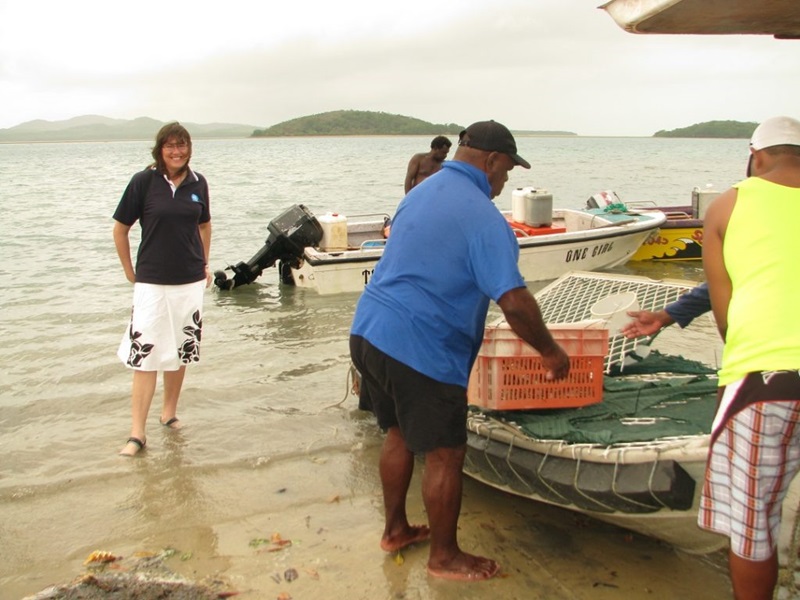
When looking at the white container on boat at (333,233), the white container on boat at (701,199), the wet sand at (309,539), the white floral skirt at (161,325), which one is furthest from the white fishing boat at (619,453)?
the white container on boat at (701,199)

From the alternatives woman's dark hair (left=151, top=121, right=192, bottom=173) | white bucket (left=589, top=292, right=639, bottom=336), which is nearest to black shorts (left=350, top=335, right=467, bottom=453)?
white bucket (left=589, top=292, right=639, bottom=336)

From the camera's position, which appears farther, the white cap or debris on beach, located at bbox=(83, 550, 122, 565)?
debris on beach, located at bbox=(83, 550, 122, 565)

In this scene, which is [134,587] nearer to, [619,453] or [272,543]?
[272,543]

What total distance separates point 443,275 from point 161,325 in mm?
2555

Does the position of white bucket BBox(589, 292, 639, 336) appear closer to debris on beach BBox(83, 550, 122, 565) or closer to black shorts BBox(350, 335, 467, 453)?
black shorts BBox(350, 335, 467, 453)

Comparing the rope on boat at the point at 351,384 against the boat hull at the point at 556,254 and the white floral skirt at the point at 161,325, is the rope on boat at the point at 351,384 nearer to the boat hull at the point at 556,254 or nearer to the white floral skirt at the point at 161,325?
the white floral skirt at the point at 161,325

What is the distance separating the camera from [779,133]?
8.73ft

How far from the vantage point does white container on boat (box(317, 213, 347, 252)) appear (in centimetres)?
1112

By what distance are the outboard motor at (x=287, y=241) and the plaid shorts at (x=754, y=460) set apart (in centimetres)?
879

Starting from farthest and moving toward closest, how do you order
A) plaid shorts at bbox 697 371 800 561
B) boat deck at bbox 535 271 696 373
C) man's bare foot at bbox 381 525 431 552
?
boat deck at bbox 535 271 696 373
man's bare foot at bbox 381 525 431 552
plaid shorts at bbox 697 371 800 561

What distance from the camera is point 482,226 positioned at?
3.20m

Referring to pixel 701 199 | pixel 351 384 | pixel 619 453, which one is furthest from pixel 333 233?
pixel 619 453

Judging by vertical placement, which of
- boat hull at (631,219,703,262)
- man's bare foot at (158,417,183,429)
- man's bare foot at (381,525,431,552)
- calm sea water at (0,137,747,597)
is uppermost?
boat hull at (631,219,703,262)

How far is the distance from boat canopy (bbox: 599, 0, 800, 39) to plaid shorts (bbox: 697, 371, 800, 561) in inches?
49.0
